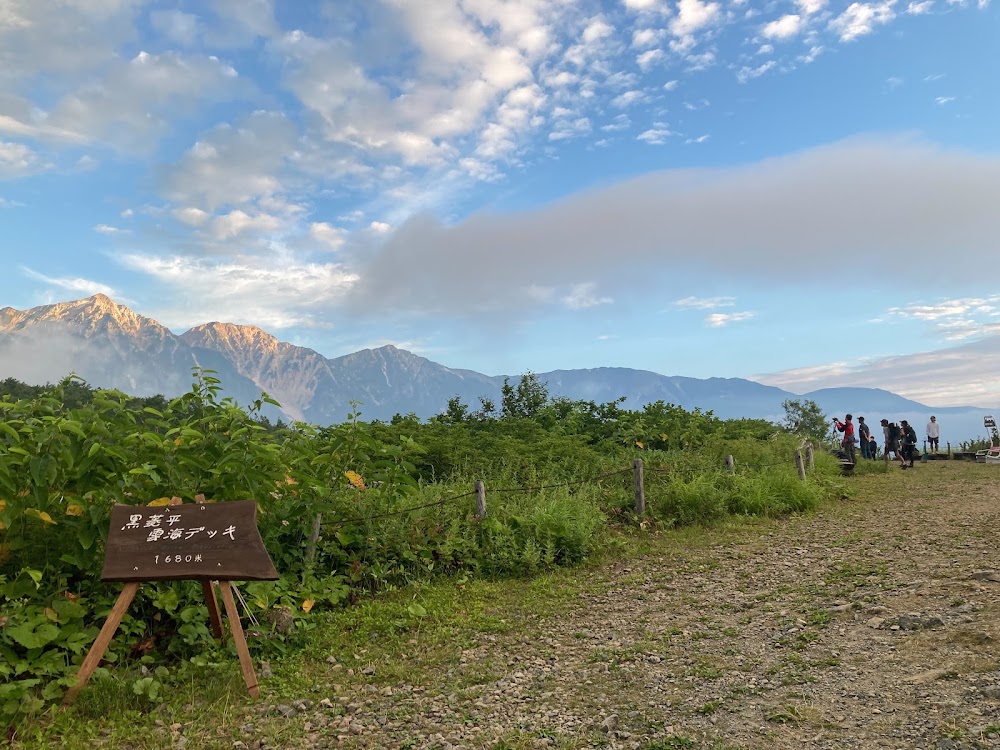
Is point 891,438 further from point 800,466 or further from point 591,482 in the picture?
point 591,482

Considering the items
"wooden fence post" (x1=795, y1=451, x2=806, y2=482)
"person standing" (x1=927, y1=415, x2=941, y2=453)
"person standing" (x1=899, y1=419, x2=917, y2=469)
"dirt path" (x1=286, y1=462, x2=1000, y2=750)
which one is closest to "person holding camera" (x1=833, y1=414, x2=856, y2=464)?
"person standing" (x1=899, y1=419, x2=917, y2=469)

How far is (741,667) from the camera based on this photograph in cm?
562

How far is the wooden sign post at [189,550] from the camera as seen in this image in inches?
219

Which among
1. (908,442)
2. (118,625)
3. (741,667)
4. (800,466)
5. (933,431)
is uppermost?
(933,431)

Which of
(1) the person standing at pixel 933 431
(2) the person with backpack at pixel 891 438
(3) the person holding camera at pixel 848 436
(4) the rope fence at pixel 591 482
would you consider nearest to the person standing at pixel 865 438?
(2) the person with backpack at pixel 891 438

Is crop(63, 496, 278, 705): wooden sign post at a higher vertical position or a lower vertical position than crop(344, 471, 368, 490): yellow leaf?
lower

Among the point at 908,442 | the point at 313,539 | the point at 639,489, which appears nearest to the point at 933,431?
the point at 908,442

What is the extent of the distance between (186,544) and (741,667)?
4.80 meters

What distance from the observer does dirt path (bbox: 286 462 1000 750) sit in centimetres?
447

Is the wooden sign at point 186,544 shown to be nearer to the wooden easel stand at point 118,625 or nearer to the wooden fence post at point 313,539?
the wooden easel stand at point 118,625

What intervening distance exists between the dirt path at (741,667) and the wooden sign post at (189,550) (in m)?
1.40

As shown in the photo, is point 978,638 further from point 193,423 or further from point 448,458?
point 448,458

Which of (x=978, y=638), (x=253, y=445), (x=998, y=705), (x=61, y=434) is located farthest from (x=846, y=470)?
(x=61, y=434)

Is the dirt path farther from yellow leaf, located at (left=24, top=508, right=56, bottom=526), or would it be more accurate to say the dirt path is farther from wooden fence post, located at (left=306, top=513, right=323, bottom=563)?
yellow leaf, located at (left=24, top=508, right=56, bottom=526)
